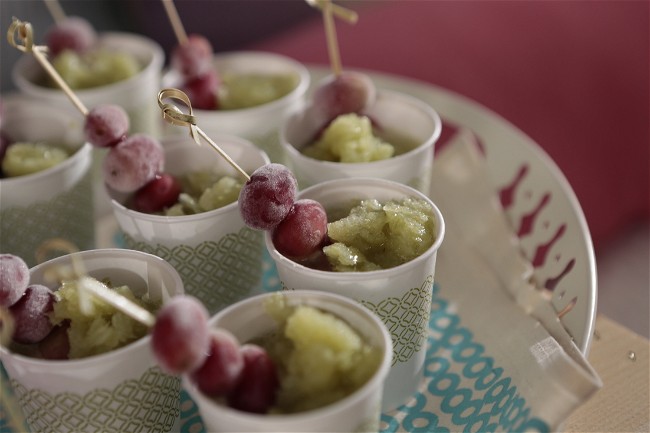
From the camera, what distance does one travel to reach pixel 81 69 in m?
1.50

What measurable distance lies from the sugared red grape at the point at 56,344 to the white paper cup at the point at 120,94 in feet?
1.96

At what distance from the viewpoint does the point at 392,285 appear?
91 cm

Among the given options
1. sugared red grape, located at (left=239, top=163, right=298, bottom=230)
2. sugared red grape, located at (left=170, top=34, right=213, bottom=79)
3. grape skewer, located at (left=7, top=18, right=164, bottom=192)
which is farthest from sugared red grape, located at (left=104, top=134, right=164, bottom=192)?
sugared red grape, located at (left=170, top=34, right=213, bottom=79)

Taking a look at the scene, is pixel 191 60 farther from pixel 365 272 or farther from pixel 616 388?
pixel 616 388

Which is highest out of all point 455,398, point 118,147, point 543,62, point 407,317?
point 118,147

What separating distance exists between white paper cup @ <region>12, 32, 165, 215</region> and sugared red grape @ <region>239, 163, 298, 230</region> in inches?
22.7

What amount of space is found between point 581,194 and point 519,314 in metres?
1.09

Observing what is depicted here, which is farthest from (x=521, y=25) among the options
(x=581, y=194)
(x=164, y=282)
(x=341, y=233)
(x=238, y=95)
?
(x=164, y=282)

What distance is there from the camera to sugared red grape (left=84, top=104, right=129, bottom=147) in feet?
3.64

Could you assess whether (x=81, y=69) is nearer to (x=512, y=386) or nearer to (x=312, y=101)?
(x=312, y=101)

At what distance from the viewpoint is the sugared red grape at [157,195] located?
1112mm

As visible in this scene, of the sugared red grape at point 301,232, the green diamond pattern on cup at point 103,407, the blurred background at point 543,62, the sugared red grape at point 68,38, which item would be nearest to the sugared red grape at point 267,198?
the sugared red grape at point 301,232

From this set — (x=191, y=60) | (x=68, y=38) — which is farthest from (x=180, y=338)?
(x=68, y=38)

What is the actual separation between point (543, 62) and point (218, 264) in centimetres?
142
